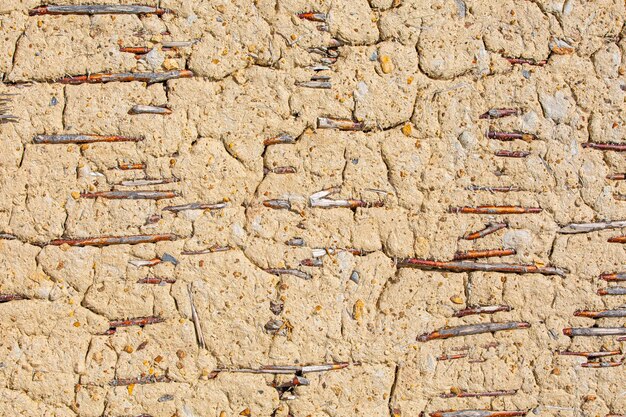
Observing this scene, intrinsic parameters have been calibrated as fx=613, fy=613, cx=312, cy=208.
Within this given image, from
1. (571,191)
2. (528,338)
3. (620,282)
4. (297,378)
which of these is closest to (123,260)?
(297,378)

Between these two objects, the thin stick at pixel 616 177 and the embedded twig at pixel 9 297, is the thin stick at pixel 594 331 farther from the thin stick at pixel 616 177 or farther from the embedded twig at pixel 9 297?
the embedded twig at pixel 9 297

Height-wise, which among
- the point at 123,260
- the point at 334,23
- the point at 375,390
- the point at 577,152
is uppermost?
the point at 334,23

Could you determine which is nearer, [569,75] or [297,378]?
[297,378]

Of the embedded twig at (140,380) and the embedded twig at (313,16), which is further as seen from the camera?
the embedded twig at (313,16)

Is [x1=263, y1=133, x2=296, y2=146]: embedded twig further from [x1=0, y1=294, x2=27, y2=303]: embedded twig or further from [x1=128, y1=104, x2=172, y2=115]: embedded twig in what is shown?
[x1=0, y1=294, x2=27, y2=303]: embedded twig

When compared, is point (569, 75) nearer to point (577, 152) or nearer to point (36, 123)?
point (577, 152)

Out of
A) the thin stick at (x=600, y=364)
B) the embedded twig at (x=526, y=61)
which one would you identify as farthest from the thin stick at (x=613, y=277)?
the embedded twig at (x=526, y=61)

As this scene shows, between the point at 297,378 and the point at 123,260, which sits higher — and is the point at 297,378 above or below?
below
